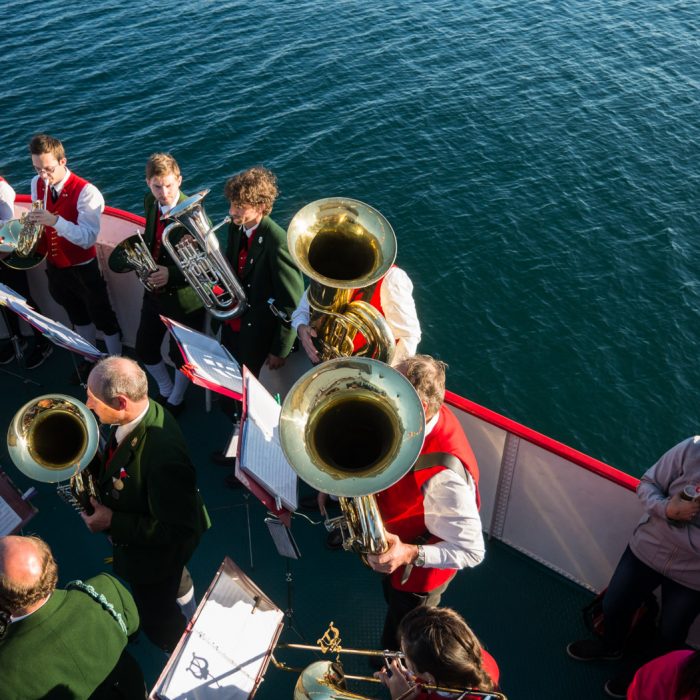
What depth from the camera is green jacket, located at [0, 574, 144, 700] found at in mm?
2906

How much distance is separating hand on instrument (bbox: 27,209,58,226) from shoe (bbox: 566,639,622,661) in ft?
18.6

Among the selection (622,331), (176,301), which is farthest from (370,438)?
(622,331)

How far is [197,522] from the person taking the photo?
3.93 m

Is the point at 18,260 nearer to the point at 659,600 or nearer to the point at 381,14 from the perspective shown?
the point at 659,600

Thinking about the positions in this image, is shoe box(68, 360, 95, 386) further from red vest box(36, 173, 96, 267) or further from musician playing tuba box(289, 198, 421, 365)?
musician playing tuba box(289, 198, 421, 365)

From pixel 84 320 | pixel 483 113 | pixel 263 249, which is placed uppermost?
pixel 263 249

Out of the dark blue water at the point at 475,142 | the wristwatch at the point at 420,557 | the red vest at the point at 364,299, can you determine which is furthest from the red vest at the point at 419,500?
the dark blue water at the point at 475,142

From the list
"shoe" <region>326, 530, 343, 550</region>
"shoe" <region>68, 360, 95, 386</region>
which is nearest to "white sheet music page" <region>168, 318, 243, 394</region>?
"shoe" <region>326, 530, 343, 550</region>

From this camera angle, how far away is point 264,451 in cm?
388

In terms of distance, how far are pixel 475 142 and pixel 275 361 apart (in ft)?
41.5

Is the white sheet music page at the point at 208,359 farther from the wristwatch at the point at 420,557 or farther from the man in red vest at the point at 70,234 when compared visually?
the man in red vest at the point at 70,234

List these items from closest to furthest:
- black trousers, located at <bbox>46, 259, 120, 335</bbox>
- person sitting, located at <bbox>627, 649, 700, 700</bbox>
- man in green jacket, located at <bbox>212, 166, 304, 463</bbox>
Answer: person sitting, located at <bbox>627, 649, 700, 700</bbox>
man in green jacket, located at <bbox>212, 166, 304, 463</bbox>
black trousers, located at <bbox>46, 259, 120, 335</bbox>

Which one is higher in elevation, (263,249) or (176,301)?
(263,249)

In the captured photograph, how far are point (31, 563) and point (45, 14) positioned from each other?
2441 cm
